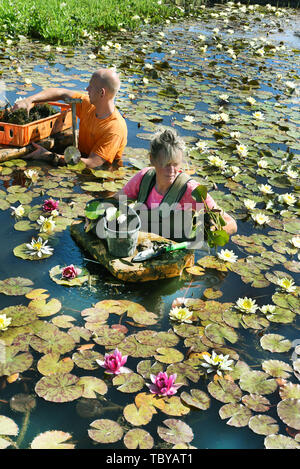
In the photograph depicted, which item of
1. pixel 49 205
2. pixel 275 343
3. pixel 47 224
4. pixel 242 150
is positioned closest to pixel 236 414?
pixel 275 343

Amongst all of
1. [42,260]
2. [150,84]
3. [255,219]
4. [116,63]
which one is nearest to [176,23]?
[116,63]

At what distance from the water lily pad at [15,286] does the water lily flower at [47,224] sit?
1.84 feet

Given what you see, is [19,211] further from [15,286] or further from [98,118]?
[98,118]

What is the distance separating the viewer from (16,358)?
2273 millimetres

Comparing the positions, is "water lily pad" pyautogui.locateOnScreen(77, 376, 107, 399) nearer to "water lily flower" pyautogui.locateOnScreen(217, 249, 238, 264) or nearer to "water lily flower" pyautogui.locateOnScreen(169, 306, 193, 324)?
"water lily flower" pyautogui.locateOnScreen(169, 306, 193, 324)

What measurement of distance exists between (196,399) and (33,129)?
118 inches

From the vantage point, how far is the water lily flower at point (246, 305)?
2760mm

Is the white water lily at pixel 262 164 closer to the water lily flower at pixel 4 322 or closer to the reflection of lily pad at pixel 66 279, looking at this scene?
the reflection of lily pad at pixel 66 279


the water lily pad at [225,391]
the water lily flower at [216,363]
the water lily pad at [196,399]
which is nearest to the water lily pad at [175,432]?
the water lily pad at [196,399]

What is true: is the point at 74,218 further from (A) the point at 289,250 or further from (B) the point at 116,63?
(B) the point at 116,63

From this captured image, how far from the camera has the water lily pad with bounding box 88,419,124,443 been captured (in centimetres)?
193

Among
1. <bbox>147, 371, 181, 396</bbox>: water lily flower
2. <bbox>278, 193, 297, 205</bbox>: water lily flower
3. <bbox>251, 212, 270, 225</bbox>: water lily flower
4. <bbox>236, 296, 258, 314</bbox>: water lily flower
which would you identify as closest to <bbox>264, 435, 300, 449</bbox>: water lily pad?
<bbox>147, 371, 181, 396</bbox>: water lily flower

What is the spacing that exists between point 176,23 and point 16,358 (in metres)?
11.5

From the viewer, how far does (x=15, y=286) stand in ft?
9.09
